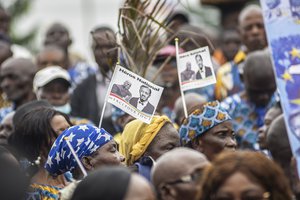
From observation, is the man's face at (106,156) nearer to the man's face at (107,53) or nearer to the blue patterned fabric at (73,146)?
the blue patterned fabric at (73,146)

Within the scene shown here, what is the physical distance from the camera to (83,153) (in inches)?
384

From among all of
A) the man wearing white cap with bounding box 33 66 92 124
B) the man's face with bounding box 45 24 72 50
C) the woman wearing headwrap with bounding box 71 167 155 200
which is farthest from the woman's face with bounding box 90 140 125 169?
the man's face with bounding box 45 24 72 50

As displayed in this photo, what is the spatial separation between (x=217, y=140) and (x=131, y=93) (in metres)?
0.74

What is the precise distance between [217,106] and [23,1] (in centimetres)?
1836

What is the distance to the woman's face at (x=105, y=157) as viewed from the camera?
32.0 ft

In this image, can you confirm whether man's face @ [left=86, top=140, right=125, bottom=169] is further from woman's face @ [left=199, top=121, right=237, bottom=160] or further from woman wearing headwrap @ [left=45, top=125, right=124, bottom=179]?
woman's face @ [left=199, top=121, right=237, bottom=160]

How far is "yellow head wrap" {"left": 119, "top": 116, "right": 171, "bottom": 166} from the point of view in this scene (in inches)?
407

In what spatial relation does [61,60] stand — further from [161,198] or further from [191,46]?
[161,198]

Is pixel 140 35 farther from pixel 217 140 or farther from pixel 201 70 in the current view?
pixel 217 140

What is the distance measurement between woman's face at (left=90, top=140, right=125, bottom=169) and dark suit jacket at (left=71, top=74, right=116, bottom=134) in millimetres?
5360

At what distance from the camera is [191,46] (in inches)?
547

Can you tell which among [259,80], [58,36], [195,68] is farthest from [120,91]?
[58,36]

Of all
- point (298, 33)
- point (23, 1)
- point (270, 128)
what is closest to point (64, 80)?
point (270, 128)

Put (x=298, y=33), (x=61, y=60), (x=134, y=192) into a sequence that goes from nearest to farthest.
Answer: (x=134, y=192), (x=298, y=33), (x=61, y=60)
